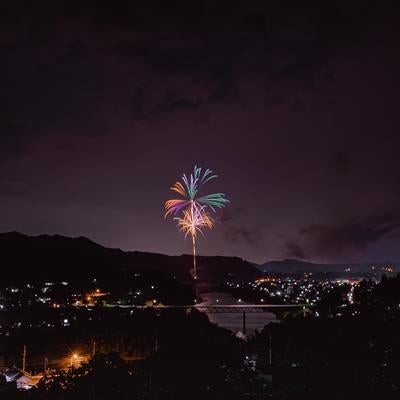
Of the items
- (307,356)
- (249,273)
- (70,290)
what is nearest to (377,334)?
(307,356)

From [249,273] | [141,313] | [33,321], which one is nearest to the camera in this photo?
[33,321]

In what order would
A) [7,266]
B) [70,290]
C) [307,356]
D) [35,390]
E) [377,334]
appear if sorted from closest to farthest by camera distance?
[35,390] < [307,356] < [377,334] < [70,290] < [7,266]

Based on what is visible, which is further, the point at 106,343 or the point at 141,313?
the point at 141,313

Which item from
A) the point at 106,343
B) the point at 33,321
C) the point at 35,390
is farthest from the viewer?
the point at 33,321

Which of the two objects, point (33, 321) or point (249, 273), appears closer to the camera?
point (33, 321)

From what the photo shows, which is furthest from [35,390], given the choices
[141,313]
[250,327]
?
[250,327]

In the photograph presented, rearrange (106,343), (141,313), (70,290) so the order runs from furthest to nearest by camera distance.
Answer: (70,290), (141,313), (106,343)

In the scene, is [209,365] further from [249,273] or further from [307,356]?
[249,273]

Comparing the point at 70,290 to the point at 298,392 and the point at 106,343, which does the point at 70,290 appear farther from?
the point at 298,392

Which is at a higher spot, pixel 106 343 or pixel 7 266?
pixel 7 266
